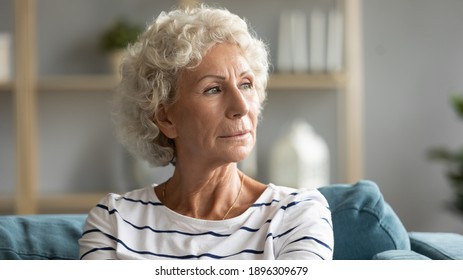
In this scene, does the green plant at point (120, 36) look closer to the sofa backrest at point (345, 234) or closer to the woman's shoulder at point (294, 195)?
the sofa backrest at point (345, 234)

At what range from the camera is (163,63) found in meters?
1.80

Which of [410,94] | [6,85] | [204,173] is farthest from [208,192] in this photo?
[410,94]

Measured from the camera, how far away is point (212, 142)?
Result: 1.74 metres

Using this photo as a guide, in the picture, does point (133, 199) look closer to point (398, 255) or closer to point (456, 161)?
point (398, 255)

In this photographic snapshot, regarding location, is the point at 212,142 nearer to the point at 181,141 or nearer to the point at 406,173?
the point at 181,141

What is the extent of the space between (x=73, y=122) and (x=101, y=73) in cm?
33

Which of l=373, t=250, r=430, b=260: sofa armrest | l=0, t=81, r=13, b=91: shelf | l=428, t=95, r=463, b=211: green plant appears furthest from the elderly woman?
l=0, t=81, r=13, b=91: shelf

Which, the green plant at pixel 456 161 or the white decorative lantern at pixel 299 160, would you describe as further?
the white decorative lantern at pixel 299 160

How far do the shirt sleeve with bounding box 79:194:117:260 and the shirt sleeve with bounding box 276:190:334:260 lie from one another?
371 millimetres

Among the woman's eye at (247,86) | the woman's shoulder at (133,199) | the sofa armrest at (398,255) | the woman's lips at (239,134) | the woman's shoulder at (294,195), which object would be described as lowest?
the sofa armrest at (398,255)

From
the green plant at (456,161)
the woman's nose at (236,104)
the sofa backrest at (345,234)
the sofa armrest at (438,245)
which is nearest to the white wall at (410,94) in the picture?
the green plant at (456,161)

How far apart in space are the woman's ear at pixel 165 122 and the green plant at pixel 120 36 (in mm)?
2666

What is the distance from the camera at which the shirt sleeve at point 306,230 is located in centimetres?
162
